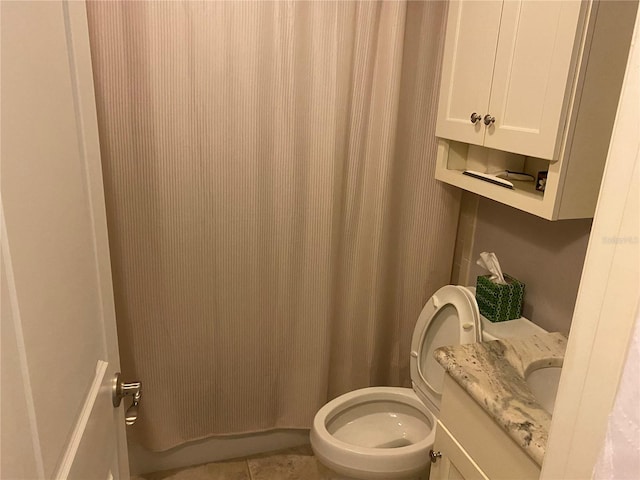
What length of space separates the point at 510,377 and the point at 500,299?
1.51ft

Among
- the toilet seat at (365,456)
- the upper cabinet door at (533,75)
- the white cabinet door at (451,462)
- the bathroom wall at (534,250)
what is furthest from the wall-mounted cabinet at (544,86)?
the toilet seat at (365,456)

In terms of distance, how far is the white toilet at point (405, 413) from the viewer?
Result: 1.54 meters

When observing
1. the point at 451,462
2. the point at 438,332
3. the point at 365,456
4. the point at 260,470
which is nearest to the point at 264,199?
the point at 438,332

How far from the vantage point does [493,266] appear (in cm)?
170

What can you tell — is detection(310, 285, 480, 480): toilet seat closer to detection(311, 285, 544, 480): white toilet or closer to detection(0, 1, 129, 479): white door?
detection(311, 285, 544, 480): white toilet

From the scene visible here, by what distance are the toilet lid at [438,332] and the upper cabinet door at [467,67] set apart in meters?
0.52

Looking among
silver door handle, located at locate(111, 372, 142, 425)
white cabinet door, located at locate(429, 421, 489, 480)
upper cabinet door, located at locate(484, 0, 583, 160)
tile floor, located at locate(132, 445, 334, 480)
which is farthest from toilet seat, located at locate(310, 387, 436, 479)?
upper cabinet door, located at locate(484, 0, 583, 160)

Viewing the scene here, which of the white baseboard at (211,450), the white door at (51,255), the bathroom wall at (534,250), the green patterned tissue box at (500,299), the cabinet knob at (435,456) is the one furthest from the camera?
the white baseboard at (211,450)

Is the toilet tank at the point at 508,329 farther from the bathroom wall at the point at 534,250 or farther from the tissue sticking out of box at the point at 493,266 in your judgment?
the tissue sticking out of box at the point at 493,266

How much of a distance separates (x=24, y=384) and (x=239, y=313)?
4.35 feet

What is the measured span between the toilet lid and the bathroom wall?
0.74ft

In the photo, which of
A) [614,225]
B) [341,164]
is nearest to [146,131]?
[341,164]

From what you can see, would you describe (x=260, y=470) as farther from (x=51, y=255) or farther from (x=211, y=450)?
(x=51, y=255)

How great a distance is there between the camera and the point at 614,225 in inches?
19.1
